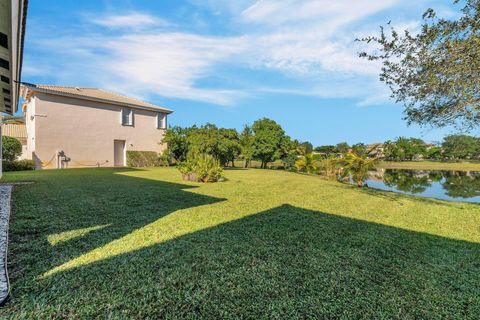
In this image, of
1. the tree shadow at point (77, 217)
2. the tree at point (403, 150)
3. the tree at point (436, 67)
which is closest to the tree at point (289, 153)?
the tree at point (436, 67)

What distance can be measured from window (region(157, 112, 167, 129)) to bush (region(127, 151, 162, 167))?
299cm

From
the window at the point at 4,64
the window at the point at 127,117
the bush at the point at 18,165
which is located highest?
the window at the point at 127,117

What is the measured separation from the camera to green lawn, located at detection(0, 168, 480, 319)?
2.20m

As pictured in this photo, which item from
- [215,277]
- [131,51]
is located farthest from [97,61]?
[215,277]

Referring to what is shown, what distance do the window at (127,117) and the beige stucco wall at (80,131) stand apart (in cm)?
37

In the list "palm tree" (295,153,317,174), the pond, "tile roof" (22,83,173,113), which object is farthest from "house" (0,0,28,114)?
"palm tree" (295,153,317,174)

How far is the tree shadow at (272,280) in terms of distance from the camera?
2172mm

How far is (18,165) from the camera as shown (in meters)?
15.6

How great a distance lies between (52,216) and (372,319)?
553 cm

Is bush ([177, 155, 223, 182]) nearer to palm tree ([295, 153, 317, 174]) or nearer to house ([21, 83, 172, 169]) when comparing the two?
house ([21, 83, 172, 169])

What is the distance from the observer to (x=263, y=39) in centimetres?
1605

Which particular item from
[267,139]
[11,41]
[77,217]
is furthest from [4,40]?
[267,139]

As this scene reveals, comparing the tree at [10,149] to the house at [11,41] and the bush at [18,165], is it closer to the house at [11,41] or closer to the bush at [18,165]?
the bush at [18,165]

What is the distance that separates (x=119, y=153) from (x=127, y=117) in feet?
10.7
